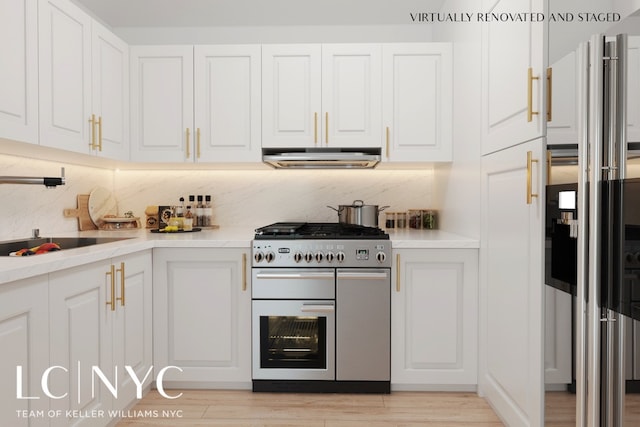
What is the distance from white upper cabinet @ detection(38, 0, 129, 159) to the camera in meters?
2.17

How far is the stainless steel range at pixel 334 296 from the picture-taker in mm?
2627

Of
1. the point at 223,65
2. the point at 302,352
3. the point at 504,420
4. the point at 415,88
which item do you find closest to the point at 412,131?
the point at 415,88

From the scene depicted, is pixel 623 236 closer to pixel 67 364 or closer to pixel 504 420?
pixel 504 420

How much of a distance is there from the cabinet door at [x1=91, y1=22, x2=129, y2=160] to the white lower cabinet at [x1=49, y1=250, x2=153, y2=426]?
0.75 m

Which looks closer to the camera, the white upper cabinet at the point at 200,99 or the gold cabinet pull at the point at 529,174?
the gold cabinet pull at the point at 529,174

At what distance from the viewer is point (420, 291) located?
2.65 m

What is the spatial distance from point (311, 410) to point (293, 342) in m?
0.38

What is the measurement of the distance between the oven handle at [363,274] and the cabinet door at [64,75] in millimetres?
1530

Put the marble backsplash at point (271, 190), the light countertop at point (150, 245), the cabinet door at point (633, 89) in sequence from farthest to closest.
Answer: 1. the marble backsplash at point (271, 190)
2. the light countertop at point (150, 245)
3. the cabinet door at point (633, 89)

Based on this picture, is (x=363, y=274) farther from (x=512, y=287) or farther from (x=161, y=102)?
(x=161, y=102)

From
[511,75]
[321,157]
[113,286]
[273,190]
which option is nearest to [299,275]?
[321,157]

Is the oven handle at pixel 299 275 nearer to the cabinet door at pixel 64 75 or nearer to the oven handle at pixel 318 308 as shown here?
the oven handle at pixel 318 308

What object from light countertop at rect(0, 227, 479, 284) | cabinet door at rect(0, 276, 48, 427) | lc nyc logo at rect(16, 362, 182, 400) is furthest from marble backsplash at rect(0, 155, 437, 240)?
cabinet door at rect(0, 276, 48, 427)

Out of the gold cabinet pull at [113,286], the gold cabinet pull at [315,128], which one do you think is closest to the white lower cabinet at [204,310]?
the gold cabinet pull at [113,286]
